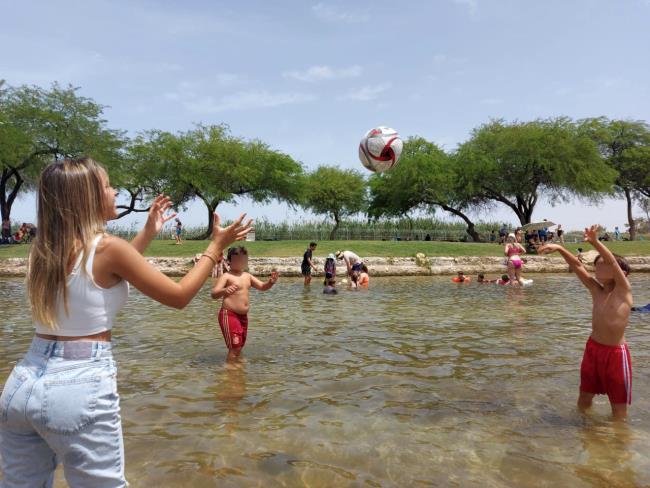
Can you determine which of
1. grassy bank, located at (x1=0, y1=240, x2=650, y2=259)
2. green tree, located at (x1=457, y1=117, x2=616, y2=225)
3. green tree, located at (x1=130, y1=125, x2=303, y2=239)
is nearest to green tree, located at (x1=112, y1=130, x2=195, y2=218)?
green tree, located at (x1=130, y1=125, x2=303, y2=239)

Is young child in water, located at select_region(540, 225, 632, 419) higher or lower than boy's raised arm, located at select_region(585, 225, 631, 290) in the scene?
lower

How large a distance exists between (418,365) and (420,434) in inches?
92.9

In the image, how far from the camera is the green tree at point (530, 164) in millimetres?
→ 42750

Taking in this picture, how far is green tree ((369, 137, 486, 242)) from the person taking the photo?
4644 centimetres

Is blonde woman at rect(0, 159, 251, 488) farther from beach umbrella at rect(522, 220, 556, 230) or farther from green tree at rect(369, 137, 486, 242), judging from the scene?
green tree at rect(369, 137, 486, 242)

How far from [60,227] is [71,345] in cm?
49

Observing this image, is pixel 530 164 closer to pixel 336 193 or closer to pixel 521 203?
pixel 521 203

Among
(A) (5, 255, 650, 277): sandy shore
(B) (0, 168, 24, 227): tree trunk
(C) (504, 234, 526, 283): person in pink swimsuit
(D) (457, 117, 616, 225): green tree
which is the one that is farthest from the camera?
(D) (457, 117, 616, 225): green tree

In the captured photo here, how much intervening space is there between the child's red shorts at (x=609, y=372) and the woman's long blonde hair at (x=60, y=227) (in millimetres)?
4328

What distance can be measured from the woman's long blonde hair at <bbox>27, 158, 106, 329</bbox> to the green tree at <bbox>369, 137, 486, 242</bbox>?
45298 millimetres

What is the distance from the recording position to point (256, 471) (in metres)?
3.41

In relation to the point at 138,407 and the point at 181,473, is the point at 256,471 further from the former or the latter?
the point at 138,407

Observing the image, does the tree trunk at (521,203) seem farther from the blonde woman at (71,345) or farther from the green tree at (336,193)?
the blonde woman at (71,345)

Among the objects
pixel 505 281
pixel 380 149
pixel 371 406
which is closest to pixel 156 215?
pixel 371 406
